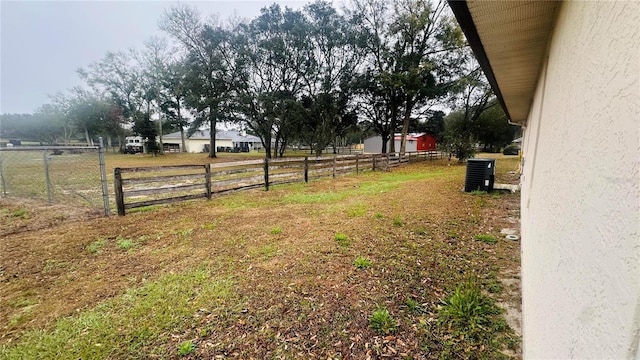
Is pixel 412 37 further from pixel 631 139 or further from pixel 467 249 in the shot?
pixel 631 139

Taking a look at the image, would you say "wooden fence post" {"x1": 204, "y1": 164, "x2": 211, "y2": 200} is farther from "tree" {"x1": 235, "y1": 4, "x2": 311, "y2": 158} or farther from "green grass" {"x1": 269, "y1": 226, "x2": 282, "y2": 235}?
"tree" {"x1": 235, "y1": 4, "x2": 311, "y2": 158}

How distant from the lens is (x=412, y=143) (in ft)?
125

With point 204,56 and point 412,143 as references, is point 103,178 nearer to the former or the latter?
point 204,56

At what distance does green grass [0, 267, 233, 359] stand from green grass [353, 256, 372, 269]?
5.00 ft

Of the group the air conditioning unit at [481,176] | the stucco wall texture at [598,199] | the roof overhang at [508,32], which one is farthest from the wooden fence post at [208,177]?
the air conditioning unit at [481,176]

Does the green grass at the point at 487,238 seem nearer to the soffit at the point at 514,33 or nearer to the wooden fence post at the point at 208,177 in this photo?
the soffit at the point at 514,33

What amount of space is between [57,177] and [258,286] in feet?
47.0

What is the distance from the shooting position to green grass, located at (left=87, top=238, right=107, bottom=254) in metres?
4.03

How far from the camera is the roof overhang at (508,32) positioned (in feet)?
5.22

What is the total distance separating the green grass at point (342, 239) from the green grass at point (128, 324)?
1.73 metres

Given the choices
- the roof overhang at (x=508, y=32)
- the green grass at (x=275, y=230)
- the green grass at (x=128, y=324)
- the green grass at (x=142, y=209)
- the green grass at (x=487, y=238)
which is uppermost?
the roof overhang at (x=508, y=32)

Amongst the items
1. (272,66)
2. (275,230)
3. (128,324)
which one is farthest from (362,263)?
(272,66)

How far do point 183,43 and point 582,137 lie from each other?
89.2ft

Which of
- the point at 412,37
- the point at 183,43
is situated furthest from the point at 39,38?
the point at 412,37
